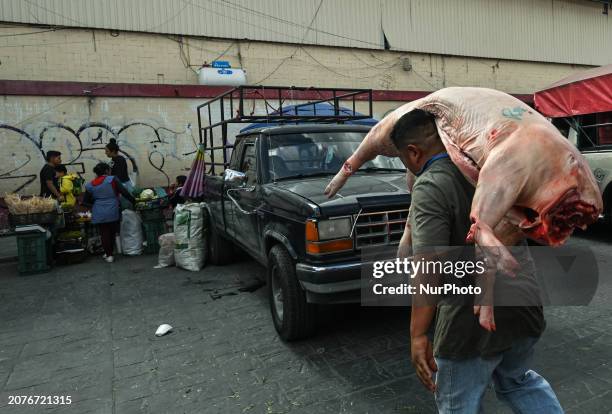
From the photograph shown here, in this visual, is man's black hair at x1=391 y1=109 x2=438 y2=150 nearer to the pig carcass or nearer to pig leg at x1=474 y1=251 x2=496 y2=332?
the pig carcass

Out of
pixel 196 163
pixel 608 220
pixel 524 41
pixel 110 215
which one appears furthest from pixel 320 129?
pixel 524 41

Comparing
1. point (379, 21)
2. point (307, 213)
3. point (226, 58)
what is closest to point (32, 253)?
point (307, 213)

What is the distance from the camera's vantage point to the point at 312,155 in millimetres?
4488

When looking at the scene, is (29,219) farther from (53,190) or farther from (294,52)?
(294,52)

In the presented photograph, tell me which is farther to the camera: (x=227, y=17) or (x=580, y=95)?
(x=227, y=17)

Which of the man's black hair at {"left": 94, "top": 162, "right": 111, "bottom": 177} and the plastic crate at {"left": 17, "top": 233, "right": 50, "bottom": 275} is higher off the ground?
the man's black hair at {"left": 94, "top": 162, "right": 111, "bottom": 177}

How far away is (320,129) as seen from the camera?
15.4 ft

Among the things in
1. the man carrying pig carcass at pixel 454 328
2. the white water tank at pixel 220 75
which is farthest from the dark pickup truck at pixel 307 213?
the white water tank at pixel 220 75

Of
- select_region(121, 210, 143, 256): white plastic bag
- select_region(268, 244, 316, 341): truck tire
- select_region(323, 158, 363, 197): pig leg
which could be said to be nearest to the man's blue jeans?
select_region(323, 158, 363, 197): pig leg

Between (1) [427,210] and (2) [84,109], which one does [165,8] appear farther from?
(1) [427,210]

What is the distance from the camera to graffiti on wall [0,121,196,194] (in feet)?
33.1

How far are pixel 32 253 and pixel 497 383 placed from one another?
685 cm

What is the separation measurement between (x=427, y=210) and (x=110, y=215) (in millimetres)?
6480

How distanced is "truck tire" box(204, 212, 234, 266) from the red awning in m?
6.79
